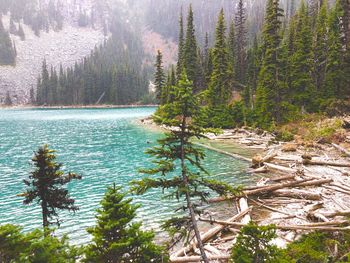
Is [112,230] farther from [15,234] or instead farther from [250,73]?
[250,73]

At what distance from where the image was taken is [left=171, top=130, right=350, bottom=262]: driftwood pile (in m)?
12.1

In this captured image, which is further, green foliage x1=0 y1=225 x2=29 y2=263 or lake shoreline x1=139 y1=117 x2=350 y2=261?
lake shoreline x1=139 y1=117 x2=350 y2=261

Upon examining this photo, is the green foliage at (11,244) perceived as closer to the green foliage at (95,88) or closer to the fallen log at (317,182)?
the fallen log at (317,182)

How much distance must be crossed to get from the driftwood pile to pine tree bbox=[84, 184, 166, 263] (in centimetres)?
224

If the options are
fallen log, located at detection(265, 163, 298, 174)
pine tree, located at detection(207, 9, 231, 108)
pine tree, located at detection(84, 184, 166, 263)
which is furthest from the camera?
pine tree, located at detection(207, 9, 231, 108)

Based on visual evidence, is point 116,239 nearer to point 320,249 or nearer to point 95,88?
point 320,249

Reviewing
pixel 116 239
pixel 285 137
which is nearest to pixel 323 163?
pixel 285 137

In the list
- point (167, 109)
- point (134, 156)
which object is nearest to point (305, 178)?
point (167, 109)

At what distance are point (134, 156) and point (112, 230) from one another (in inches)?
1182

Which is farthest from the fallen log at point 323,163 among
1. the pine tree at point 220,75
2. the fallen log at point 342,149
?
the pine tree at point 220,75

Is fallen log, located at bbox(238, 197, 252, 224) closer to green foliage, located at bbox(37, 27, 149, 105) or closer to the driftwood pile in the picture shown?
the driftwood pile

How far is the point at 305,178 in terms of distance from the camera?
20.8m

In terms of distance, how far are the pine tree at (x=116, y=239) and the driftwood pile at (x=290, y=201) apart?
224 cm

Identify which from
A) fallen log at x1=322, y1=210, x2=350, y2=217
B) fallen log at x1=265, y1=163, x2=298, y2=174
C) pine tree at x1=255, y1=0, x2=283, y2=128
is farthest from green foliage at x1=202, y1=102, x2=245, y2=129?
fallen log at x1=322, y1=210, x2=350, y2=217
